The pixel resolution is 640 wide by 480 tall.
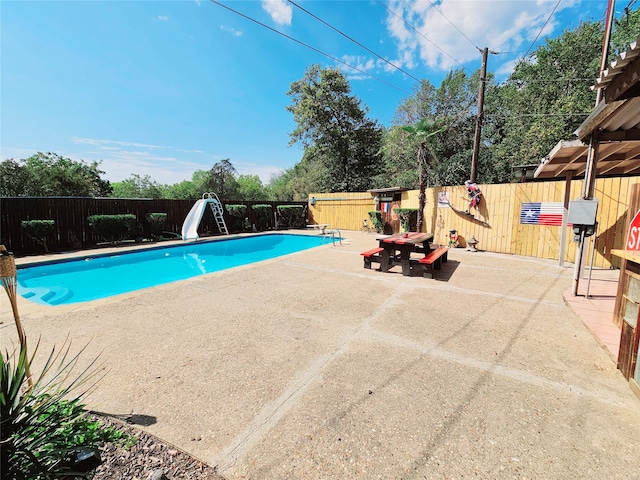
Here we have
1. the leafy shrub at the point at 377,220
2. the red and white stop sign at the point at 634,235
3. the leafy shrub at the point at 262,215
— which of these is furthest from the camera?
the leafy shrub at the point at 262,215

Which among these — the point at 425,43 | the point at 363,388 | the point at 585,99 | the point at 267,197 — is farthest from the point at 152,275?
the point at 267,197

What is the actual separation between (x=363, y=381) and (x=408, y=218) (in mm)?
9729

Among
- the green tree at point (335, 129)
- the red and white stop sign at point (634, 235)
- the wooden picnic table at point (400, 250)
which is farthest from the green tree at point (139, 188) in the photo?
the red and white stop sign at point (634, 235)

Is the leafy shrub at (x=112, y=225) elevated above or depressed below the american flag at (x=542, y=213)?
below

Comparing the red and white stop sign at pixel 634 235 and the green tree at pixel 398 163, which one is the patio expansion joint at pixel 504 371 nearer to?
the red and white stop sign at pixel 634 235

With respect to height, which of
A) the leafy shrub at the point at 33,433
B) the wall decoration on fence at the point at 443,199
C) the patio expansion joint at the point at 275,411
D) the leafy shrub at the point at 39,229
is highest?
the wall decoration on fence at the point at 443,199

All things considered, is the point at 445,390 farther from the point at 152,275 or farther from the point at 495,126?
the point at 495,126

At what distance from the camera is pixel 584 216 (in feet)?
13.1

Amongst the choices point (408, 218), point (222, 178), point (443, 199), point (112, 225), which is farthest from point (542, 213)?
point (222, 178)

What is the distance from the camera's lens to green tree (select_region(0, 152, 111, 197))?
16.0 meters

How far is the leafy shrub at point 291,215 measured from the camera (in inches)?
647

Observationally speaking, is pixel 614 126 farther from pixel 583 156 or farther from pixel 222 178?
pixel 222 178

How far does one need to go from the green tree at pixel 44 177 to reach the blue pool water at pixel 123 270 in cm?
1432

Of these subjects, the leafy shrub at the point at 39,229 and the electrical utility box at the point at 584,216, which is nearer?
the electrical utility box at the point at 584,216
